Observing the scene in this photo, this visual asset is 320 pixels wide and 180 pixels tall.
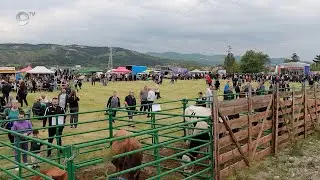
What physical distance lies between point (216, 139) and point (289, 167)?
9.67 feet

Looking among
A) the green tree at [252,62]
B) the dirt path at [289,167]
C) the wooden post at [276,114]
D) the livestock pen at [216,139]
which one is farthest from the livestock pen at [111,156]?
the green tree at [252,62]

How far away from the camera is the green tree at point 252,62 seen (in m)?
110

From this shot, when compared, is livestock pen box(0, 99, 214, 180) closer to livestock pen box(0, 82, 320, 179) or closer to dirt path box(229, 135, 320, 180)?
livestock pen box(0, 82, 320, 179)

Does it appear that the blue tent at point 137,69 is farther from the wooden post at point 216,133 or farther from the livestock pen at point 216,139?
the wooden post at point 216,133

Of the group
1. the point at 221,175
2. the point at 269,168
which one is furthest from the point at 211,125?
the point at 269,168

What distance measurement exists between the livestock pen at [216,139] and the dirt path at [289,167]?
23 cm

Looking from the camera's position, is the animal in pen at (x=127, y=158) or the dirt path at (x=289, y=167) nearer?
the animal in pen at (x=127, y=158)

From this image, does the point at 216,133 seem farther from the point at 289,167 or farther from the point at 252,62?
the point at 252,62

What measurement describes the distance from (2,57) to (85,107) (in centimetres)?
17901

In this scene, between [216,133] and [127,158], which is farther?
[216,133]

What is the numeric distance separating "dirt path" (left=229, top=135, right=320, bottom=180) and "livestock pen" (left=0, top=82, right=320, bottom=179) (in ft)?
0.74

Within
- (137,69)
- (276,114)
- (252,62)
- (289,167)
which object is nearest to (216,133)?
(289,167)

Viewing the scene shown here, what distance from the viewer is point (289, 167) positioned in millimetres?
9273

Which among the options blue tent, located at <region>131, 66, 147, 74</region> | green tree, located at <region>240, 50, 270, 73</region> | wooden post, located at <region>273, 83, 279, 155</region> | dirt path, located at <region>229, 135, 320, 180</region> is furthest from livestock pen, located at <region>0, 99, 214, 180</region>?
green tree, located at <region>240, 50, 270, 73</region>
